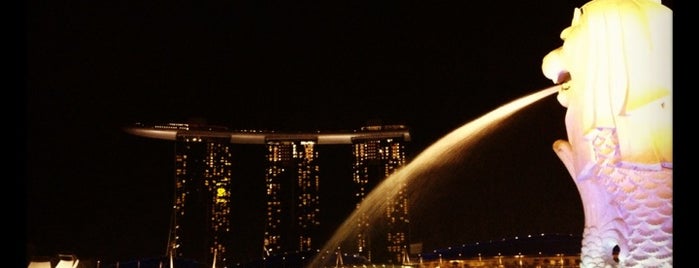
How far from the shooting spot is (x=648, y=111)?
1068 cm

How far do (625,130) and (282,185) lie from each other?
121 ft

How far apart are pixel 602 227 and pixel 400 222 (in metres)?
26.1

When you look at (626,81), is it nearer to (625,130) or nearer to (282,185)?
(625,130)

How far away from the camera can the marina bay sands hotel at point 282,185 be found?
37.4m

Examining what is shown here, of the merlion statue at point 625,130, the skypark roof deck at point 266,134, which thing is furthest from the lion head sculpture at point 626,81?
the skypark roof deck at point 266,134

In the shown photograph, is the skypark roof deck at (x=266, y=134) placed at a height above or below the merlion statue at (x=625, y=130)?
above

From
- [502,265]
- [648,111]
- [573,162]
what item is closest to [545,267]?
[502,265]

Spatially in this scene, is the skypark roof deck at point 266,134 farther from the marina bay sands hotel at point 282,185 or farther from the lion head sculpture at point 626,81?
the lion head sculpture at point 626,81

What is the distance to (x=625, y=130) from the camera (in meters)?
10.9

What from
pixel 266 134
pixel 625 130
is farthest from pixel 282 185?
pixel 625 130

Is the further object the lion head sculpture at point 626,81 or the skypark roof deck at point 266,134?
the skypark roof deck at point 266,134

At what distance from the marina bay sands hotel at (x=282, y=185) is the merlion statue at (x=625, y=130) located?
23863 mm

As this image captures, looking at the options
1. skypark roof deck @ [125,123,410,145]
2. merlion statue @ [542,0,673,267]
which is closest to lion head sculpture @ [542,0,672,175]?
merlion statue @ [542,0,673,267]

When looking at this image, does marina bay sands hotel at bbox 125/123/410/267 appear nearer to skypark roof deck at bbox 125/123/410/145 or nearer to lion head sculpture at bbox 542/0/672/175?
skypark roof deck at bbox 125/123/410/145
